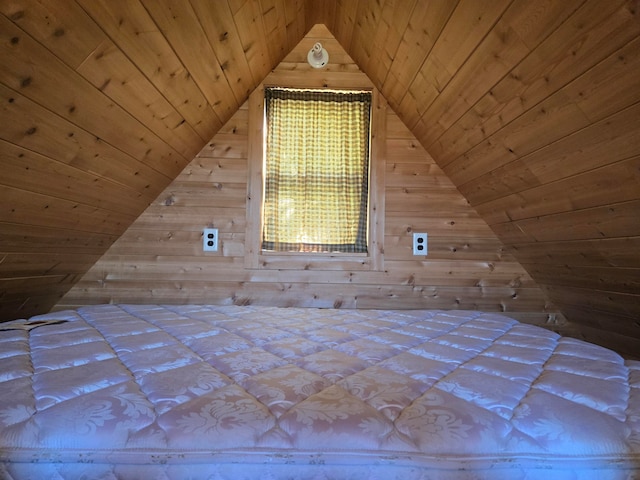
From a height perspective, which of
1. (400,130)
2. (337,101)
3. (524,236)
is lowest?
(524,236)

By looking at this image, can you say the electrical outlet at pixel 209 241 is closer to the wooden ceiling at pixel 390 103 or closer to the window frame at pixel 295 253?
the window frame at pixel 295 253

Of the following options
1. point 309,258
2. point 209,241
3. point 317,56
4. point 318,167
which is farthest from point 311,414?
point 317,56

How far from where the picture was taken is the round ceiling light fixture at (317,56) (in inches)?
74.5

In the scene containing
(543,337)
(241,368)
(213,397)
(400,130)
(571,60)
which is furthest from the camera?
(400,130)

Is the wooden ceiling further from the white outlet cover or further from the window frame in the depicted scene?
the white outlet cover

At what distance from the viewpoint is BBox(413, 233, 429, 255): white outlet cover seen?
2016 millimetres

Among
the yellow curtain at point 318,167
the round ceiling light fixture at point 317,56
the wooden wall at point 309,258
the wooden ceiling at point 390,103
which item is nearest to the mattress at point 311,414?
the wooden ceiling at point 390,103

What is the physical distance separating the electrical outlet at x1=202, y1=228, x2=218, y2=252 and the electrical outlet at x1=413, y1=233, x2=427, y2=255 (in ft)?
4.01

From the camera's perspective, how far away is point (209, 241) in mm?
1981

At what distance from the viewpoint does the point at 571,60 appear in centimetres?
93

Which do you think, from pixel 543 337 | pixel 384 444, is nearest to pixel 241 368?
pixel 384 444

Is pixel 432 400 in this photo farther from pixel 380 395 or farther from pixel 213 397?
pixel 213 397

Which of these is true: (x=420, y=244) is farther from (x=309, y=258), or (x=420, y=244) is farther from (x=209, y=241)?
(x=209, y=241)

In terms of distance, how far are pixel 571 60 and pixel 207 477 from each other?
1331 mm
